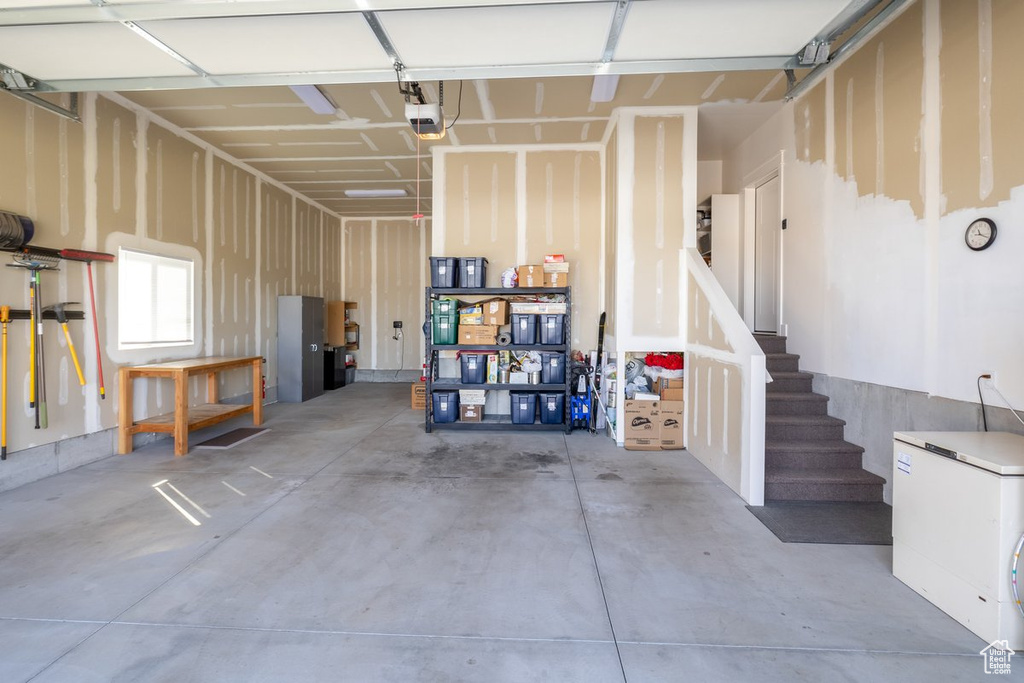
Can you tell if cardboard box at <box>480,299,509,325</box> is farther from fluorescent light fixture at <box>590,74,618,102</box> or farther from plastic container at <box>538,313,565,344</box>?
fluorescent light fixture at <box>590,74,618,102</box>

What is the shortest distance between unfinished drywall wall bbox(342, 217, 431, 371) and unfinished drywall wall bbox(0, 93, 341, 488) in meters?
2.90

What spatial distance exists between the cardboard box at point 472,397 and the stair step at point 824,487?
321cm

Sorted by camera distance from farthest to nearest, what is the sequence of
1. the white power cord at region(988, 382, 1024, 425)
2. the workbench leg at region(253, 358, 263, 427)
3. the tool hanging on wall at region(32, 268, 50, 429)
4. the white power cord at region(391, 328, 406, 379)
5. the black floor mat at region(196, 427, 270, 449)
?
the white power cord at region(391, 328, 406, 379) → the workbench leg at region(253, 358, 263, 427) → the black floor mat at region(196, 427, 270, 449) → the tool hanging on wall at region(32, 268, 50, 429) → the white power cord at region(988, 382, 1024, 425)

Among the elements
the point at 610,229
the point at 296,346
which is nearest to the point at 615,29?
the point at 610,229

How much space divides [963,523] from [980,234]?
181 cm

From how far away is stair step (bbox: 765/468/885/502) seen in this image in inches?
131

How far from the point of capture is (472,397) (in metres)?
5.54

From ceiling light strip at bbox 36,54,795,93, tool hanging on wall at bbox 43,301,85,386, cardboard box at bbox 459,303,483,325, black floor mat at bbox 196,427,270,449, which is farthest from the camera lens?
cardboard box at bbox 459,303,483,325

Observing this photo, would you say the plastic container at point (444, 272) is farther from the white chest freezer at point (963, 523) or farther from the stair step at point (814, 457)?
the white chest freezer at point (963, 523)

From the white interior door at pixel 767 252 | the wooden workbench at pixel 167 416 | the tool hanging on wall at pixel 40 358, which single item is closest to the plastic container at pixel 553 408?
the white interior door at pixel 767 252

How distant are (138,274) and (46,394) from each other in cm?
156

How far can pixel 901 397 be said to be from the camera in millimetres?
3178

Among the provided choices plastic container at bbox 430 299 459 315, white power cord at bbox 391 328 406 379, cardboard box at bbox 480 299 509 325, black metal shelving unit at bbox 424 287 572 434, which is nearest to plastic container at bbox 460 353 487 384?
black metal shelving unit at bbox 424 287 572 434

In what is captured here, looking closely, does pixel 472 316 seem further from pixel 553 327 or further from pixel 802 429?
pixel 802 429
